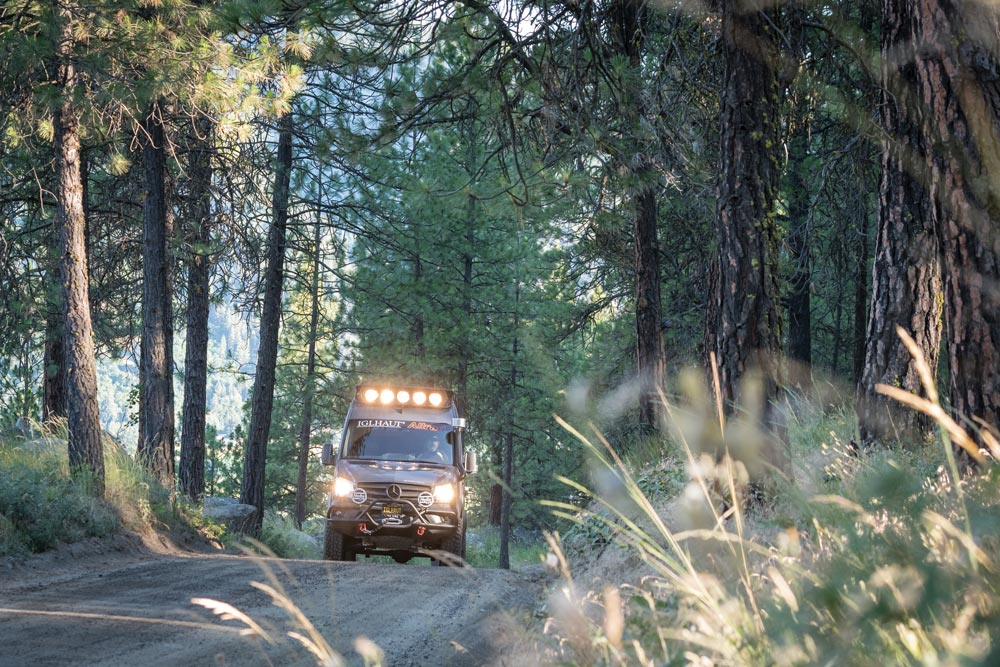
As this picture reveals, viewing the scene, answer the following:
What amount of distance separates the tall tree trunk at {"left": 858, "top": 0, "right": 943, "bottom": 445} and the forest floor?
4.06 meters

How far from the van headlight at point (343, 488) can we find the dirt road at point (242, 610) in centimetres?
230

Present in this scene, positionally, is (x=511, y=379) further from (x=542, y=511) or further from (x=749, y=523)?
(x=749, y=523)

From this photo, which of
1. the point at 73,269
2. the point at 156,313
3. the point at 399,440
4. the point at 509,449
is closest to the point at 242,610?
the point at 73,269

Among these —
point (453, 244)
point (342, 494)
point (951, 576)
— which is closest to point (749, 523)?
point (951, 576)

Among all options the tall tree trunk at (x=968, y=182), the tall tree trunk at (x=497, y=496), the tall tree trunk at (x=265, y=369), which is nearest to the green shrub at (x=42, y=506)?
the tall tree trunk at (x=265, y=369)

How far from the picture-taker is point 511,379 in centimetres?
3116

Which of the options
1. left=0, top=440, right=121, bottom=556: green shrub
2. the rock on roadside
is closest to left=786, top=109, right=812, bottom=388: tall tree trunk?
the rock on roadside

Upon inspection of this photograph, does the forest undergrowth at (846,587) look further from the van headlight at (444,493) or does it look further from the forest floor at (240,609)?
the van headlight at (444,493)

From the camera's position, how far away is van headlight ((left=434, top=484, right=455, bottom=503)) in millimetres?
12820

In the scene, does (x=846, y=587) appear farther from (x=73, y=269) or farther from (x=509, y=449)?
(x=509, y=449)

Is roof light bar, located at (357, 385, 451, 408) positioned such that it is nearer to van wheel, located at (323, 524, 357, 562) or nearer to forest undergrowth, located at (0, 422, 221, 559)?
van wheel, located at (323, 524, 357, 562)

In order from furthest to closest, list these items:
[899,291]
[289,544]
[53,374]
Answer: [289,544], [53,374], [899,291]

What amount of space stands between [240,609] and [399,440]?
683 cm

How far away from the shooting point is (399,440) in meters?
13.9
